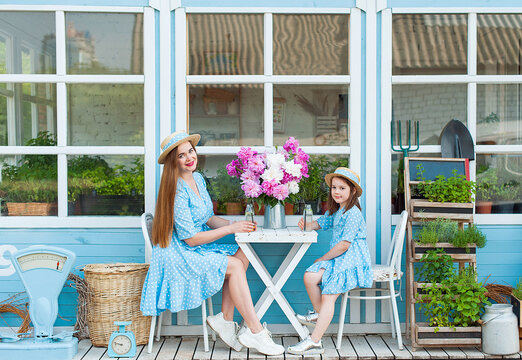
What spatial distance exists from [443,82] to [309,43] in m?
1.02

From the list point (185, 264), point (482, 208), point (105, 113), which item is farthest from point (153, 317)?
point (482, 208)

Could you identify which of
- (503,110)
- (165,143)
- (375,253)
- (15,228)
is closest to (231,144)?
(165,143)

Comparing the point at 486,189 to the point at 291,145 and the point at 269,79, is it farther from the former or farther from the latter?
the point at 269,79

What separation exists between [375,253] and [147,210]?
5.46 ft

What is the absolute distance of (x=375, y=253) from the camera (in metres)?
4.04

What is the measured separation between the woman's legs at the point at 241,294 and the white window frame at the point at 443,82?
44.7 inches

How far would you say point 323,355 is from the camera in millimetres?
3553

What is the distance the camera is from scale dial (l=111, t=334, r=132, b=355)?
11.6 ft

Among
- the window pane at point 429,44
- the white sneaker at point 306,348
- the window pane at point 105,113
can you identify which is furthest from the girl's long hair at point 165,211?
the window pane at point 429,44

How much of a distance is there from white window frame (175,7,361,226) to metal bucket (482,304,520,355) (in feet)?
4.32

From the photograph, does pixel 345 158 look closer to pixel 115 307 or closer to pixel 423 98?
pixel 423 98

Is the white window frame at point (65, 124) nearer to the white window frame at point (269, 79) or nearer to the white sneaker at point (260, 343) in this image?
the white window frame at point (269, 79)

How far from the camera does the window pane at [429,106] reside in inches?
163

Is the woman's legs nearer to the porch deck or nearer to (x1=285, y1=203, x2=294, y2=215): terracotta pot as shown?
the porch deck
